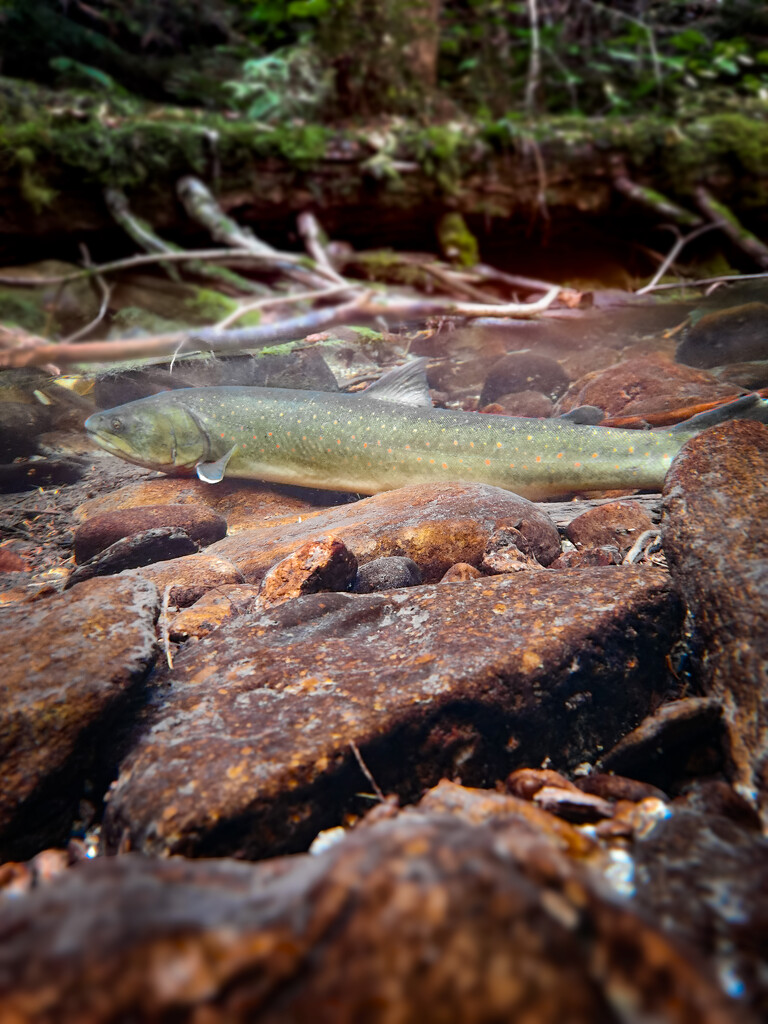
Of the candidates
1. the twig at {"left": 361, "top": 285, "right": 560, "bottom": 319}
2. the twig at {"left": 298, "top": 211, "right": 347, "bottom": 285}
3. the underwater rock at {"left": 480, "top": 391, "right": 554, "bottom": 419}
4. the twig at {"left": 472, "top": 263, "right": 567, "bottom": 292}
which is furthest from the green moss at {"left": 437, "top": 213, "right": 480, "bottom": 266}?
the underwater rock at {"left": 480, "top": 391, "right": 554, "bottom": 419}

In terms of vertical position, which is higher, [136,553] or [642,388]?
[642,388]

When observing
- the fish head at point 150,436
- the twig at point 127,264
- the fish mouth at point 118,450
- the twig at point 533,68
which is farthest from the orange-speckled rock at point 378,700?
the twig at point 533,68

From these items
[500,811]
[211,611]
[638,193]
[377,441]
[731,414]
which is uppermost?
[638,193]

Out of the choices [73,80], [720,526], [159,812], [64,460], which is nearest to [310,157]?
[73,80]

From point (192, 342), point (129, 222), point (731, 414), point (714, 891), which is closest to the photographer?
point (714, 891)

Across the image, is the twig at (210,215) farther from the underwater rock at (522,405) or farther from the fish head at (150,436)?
the underwater rock at (522,405)

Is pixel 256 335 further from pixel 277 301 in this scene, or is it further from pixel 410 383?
pixel 410 383

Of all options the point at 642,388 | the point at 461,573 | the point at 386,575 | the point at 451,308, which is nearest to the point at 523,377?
the point at 642,388
